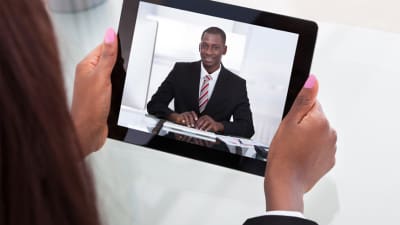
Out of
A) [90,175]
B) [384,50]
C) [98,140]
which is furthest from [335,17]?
[90,175]

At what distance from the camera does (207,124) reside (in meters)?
0.60

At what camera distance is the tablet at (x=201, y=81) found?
0.60 m

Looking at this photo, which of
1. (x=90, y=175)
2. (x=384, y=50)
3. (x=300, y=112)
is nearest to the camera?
(x=90, y=175)

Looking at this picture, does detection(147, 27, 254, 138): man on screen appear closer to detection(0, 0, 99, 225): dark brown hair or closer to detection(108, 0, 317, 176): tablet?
detection(108, 0, 317, 176): tablet

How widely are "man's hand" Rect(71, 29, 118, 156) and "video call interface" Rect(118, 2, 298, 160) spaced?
23mm

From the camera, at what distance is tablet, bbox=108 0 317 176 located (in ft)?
1.97

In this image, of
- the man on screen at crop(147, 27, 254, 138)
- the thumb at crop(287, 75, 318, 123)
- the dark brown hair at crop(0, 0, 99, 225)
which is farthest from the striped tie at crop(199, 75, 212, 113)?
the dark brown hair at crop(0, 0, 99, 225)

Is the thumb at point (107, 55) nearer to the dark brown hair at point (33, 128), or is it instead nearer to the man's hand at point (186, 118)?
the man's hand at point (186, 118)

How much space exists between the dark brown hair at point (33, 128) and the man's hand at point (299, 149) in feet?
0.96

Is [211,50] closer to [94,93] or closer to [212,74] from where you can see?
[212,74]

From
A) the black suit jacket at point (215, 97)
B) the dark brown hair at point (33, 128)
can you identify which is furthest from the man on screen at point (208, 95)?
the dark brown hair at point (33, 128)

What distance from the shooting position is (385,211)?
2.07 ft

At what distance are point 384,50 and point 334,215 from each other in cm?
24

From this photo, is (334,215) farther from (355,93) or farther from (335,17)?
(335,17)
